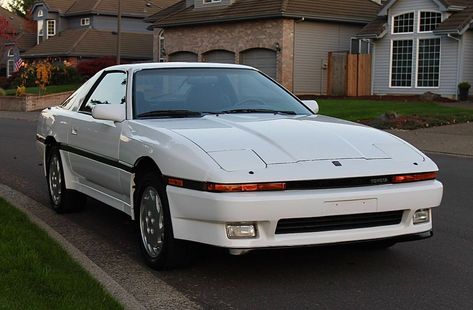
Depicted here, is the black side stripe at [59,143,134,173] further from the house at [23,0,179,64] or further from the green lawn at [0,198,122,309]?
the house at [23,0,179,64]

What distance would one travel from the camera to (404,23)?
29953mm

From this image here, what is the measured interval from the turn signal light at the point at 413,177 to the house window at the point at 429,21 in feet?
81.6

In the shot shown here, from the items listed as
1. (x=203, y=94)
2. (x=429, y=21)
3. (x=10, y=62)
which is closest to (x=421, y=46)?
(x=429, y=21)

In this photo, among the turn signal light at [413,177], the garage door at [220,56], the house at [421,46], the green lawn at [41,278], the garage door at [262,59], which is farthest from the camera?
the garage door at [220,56]

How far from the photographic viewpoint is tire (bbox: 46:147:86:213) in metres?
7.65

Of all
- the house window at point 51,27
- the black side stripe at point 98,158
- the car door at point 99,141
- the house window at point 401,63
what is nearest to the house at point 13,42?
the house window at point 51,27

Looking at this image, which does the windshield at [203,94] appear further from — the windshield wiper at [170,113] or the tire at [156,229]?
the tire at [156,229]

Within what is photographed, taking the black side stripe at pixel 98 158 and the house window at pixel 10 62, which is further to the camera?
the house window at pixel 10 62

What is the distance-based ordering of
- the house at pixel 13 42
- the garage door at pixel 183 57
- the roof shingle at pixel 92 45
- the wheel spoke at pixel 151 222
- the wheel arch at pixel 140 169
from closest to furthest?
the wheel spoke at pixel 151 222
the wheel arch at pixel 140 169
the garage door at pixel 183 57
the roof shingle at pixel 92 45
the house at pixel 13 42

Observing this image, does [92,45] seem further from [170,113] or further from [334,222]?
[334,222]

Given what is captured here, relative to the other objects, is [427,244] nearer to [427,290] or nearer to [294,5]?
[427,290]

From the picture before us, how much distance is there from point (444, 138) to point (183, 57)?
73.4 ft

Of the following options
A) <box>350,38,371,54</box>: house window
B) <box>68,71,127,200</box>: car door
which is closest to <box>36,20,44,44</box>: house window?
<box>350,38,371,54</box>: house window

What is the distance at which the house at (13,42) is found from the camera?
57375mm
